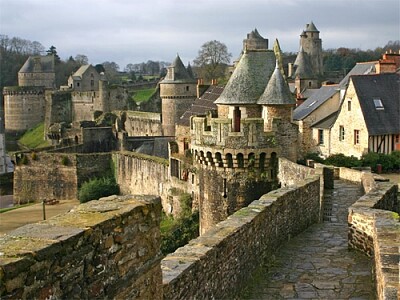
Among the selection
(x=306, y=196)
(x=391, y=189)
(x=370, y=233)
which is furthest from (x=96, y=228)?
(x=391, y=189)

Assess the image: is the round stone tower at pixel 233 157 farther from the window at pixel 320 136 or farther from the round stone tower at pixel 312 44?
the round stone tower at pixel 312 44

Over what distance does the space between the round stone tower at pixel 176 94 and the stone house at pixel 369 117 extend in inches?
770

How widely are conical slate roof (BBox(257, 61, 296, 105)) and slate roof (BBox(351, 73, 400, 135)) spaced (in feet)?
36.2

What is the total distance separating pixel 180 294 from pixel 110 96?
197 feet

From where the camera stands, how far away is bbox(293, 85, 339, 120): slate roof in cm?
3462

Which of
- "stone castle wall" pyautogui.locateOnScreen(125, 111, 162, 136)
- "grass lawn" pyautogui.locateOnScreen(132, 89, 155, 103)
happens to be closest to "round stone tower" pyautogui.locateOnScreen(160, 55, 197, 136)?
"stone castle wall" pyautogui.locateOnScreen(125, 111, 162, 136)

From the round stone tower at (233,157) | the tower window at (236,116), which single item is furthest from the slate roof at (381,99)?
the round stone tower at (233,157)

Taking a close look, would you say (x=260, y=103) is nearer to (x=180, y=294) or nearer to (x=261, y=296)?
(x=261, y=296)

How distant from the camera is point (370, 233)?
9.81 m

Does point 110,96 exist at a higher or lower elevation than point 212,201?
higher

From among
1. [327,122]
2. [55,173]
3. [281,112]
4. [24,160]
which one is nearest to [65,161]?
[55,173]

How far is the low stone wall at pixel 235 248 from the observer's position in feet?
21.2

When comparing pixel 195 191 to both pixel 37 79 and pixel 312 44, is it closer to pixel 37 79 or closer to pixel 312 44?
pixel 37 79

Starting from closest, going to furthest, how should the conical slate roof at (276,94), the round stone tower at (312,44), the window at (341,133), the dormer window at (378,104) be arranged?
the conical slate roof at (276,94)
the dormer window at (378,104)
the window at (341,133)
the round stone tower at (312,44)
